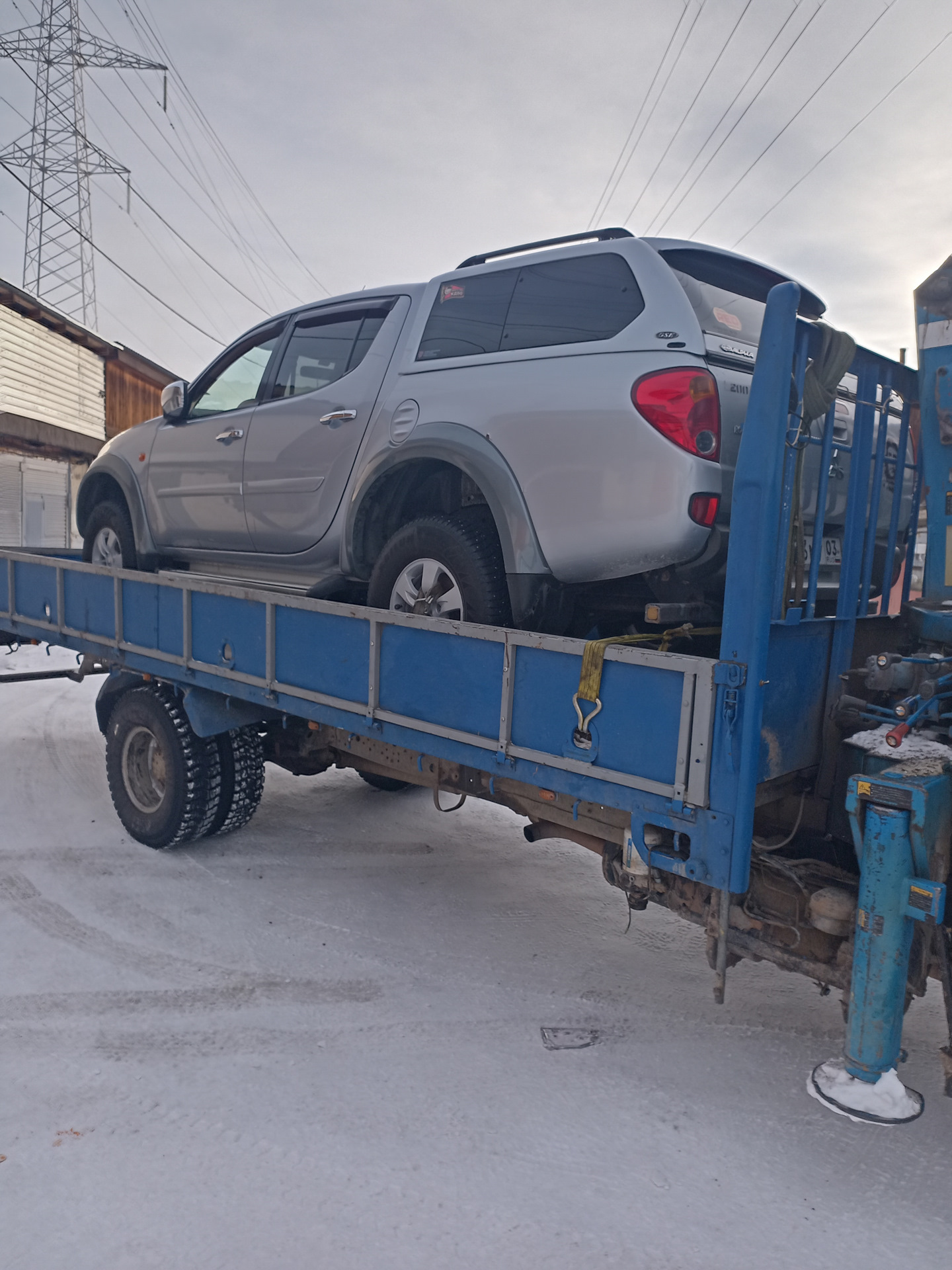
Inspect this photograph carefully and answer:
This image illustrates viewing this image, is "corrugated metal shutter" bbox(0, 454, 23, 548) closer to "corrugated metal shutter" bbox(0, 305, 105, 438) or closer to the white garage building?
the white garage building

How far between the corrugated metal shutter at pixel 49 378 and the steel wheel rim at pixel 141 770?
1152 centimetres

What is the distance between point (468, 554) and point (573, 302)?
1.01m

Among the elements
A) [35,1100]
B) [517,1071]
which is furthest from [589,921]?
[35,1100]

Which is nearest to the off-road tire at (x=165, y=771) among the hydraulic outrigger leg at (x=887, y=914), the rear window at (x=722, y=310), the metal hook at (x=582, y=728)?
the metal hook at (x=582, y=728)

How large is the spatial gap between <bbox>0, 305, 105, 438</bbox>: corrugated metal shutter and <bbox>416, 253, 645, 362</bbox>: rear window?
12.9 meters

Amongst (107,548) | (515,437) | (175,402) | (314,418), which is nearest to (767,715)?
(515,437)

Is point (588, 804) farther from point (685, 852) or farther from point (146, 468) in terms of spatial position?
point (146, 468)

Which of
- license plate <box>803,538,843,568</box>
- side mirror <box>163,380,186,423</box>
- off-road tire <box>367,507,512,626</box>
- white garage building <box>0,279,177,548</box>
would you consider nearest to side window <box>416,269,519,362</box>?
off-road tire <box>367,507,512,626</box>

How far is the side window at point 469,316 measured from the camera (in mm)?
3547

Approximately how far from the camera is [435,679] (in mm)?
3176

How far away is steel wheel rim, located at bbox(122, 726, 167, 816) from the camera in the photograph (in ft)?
15.9

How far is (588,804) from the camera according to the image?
2883 millimetres

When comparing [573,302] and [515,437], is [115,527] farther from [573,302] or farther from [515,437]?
[573,302]

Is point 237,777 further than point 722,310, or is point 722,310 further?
point 237,777
